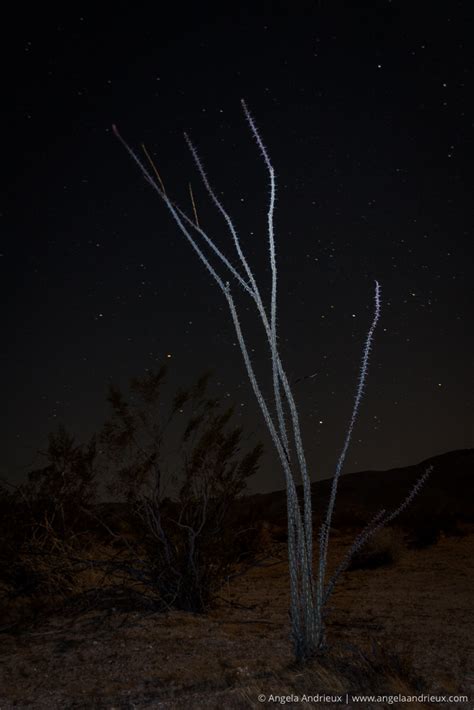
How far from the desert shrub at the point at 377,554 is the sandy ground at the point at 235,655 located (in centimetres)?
325

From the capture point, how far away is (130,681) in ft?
14.2

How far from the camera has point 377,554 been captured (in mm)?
11336

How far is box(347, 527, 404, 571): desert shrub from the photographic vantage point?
11.3 metres

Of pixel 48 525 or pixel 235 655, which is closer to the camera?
pixel 235 655

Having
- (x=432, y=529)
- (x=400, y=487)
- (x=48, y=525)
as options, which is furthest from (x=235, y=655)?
(x=400, y=487)

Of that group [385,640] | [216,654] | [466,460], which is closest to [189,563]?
[216,654]

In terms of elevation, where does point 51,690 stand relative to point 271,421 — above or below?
below

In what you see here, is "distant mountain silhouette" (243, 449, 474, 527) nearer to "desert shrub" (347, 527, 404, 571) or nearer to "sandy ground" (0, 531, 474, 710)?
"desert shrub" (347, 527, 404, 571)

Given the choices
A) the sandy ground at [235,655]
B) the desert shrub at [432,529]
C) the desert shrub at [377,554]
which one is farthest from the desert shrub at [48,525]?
the desert shrub at [432,529]

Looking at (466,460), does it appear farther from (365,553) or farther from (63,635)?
(63,635)

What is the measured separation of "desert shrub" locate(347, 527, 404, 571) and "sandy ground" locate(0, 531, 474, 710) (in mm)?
3253

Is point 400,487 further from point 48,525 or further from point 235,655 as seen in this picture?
point 235,655

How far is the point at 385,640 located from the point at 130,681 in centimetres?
212

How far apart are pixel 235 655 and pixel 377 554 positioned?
7.11 meters
